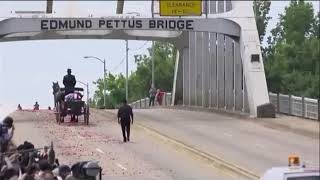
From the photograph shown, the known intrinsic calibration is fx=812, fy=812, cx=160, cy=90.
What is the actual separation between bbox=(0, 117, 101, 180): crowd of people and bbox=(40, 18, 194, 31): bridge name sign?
23.1 meters

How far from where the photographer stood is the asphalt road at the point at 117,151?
14430 mm

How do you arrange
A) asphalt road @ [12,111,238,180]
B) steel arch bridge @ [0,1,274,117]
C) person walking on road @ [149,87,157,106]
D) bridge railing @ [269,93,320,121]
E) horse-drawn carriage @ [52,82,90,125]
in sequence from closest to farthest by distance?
1. bridge railing @ [269,93,320,121]
2. asphalt road @ [12,111,238,180]
3. horse-drawn carriage @ [52,82,90,125]
4. steel arch bridge @ [0,1,274,117]
5. person walking on road @ [149,87,157,106]

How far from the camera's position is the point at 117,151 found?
18.2 meters

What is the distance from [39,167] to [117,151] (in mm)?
11206

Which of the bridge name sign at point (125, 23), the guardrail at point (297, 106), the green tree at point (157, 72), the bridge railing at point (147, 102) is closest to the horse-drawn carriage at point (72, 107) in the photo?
the bridge name sign at point (125, 23)

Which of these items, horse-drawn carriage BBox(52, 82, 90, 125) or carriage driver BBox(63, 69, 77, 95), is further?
horse-drawn carriage BBox(52, 82, 90, 125)

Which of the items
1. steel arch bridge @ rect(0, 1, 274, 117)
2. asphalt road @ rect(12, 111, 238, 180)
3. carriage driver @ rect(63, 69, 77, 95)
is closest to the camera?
asphalt road @ rect(12, 111, 238, 180)

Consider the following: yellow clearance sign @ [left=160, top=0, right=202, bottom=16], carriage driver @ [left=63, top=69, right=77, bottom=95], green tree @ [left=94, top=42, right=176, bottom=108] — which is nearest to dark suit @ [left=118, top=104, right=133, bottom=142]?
carriage driver @ [left=63, top=69, right=77, bottom=95]

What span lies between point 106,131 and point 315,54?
16.6 meters

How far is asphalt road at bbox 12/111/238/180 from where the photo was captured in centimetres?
1443

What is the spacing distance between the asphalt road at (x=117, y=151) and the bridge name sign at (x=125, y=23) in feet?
24.0

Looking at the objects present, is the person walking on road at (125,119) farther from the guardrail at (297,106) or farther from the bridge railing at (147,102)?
the bridge railing at (147,102)

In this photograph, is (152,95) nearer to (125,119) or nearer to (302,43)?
(125,119)

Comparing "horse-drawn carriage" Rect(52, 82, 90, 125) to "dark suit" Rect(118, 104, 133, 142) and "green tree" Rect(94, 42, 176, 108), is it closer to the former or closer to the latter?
"dark suit" Rect(118, 104, 133, 142)
